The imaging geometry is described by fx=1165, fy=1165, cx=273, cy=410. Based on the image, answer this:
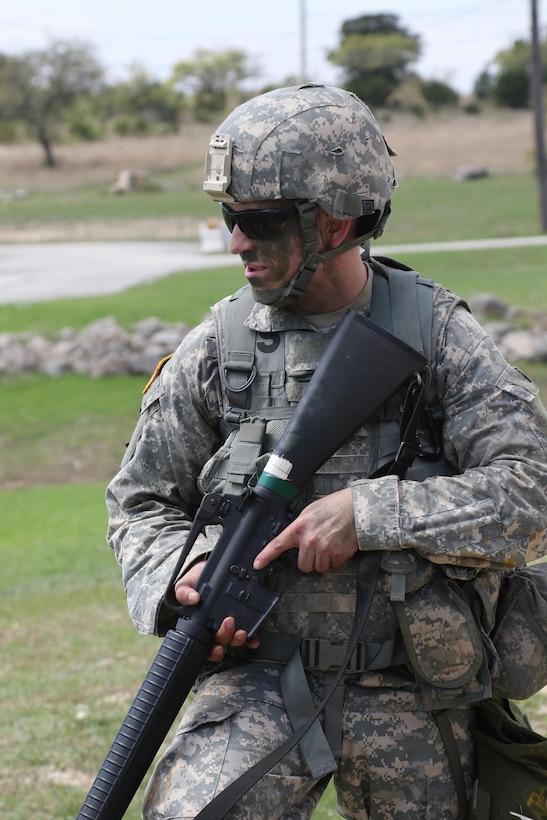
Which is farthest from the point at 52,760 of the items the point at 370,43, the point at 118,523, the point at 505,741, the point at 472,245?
the point at 370,43

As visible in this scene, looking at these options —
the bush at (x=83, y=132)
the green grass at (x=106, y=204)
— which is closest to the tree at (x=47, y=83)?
the bush at (x=83, y=132)

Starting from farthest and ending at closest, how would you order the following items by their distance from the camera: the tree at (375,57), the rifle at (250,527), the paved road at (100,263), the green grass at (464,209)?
the tree at (375,57), the green grass at (464,209), the paved road at (100,263), the rifle at (250,527)

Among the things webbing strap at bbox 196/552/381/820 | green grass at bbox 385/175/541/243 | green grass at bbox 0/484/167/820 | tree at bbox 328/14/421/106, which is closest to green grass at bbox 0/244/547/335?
green grass at bbox 385/175/541/243

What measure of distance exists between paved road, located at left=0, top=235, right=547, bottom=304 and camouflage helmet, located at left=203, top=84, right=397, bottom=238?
18.9 metres

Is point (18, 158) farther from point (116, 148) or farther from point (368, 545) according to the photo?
point (368, 545)

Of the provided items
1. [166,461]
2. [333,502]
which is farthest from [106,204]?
[333,502]

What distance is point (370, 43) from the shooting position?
238 feet

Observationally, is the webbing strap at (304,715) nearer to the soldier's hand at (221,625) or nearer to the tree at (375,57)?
the soldier's hand at (221,625)

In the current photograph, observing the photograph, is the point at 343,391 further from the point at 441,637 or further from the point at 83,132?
the point at 83,132

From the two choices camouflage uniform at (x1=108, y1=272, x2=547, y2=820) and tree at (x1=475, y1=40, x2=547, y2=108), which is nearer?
camouflage uniform at (x1=108, y1=272, x2=547, y2=820)

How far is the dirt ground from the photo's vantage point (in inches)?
1829

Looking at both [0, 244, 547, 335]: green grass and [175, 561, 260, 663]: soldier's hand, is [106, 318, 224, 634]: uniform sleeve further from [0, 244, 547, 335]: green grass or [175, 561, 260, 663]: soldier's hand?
[0, 244, 547, 335]: green grass

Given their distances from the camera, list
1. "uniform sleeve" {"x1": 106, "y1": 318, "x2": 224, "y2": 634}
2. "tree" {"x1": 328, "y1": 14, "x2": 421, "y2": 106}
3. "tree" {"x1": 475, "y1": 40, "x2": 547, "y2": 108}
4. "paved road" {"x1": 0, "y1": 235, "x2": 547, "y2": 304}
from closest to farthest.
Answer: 1. "uniform sleeve" {"x1": 106, "y1": 318, "x2": 224, "y2": 634}
2. "paved road" {"x1": 0, "y1": 235, "x2": 547, "y2": 304}
3. "tree" {"x1": 475, "y1": 40, "x2": 547, "y2": 108}
4. "tree" {"x1": 328, "y1": 14, "x2": 421, "y2": 106}

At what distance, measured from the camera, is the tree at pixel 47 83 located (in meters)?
61.6
